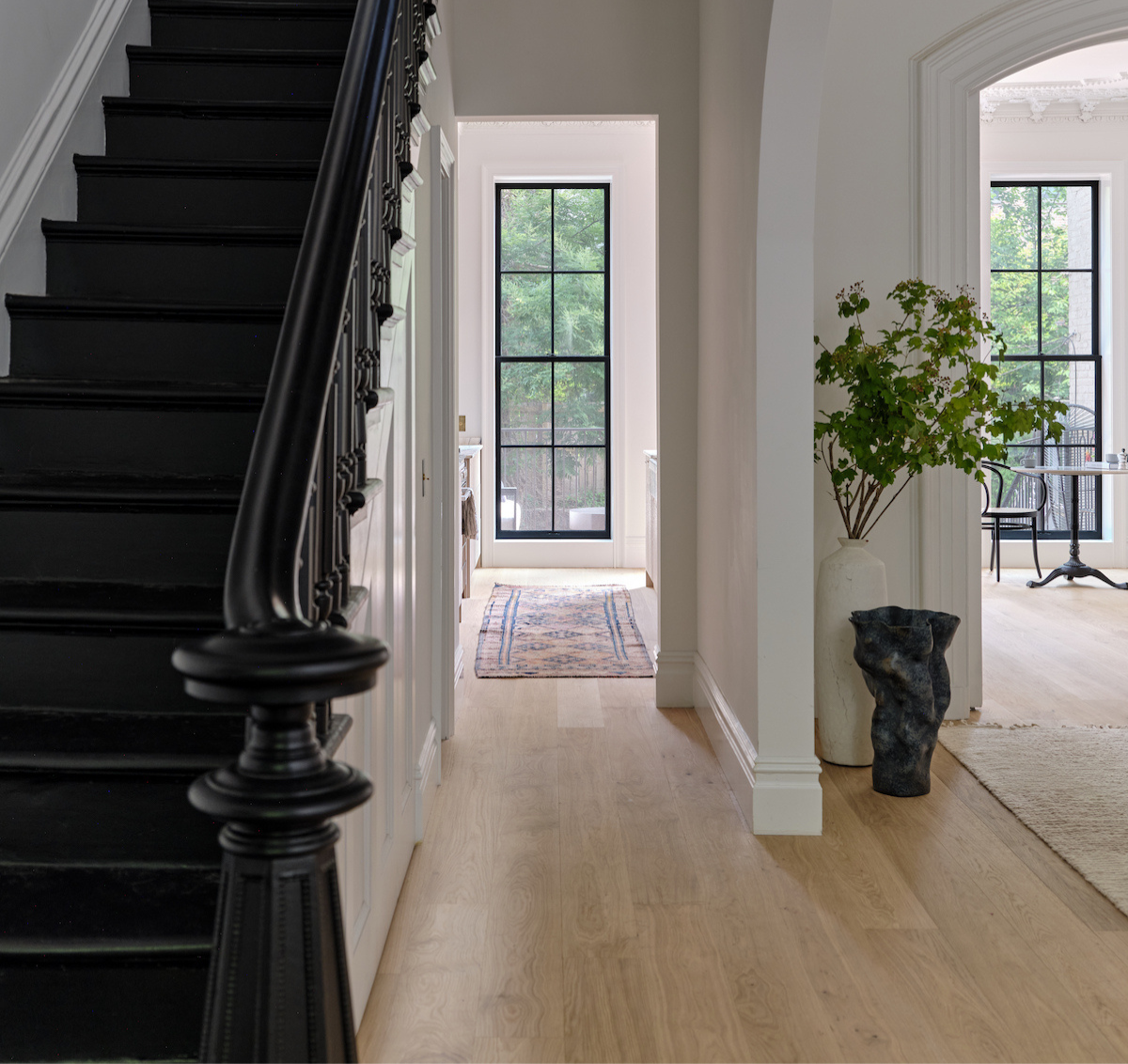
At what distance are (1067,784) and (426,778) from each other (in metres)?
2.00

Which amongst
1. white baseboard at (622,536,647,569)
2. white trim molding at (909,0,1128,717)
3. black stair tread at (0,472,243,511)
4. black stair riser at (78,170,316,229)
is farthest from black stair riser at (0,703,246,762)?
white baseboard at (622,536,647,569)

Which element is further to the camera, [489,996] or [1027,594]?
[1027,594]

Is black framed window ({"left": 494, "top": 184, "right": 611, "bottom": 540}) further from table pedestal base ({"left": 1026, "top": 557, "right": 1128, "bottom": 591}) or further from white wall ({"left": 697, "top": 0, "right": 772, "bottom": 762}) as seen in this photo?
white wall ({"left": 697, "top": 0, "right": 772, "bottom": 762})

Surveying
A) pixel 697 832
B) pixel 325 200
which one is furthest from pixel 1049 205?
pixel 325 200

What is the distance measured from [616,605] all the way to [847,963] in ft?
14.9

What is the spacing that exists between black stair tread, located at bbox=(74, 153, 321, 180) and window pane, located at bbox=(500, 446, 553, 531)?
6000mm

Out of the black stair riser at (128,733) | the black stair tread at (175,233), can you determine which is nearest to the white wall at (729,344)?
the black stair tread at (175,233)

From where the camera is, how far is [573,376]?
8.53 metres

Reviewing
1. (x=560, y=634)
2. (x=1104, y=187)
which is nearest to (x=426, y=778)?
(x=560, y=634)

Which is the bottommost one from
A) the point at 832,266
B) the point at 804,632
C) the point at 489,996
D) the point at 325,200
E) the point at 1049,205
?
the point at 489,996

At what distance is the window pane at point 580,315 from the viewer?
8.48 meters

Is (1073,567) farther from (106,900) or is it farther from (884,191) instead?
(106,900)

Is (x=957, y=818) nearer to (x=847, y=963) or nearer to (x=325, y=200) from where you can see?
(x=847, y=963)

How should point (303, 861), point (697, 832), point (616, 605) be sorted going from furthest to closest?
point (616, 605) < point (697, 832) < point (303, 861)
